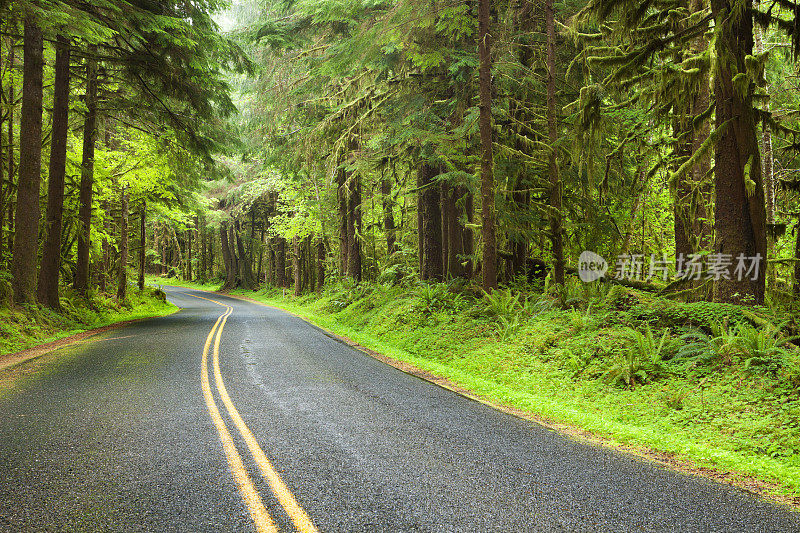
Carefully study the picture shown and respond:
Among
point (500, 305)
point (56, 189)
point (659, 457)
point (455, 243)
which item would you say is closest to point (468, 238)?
point (455, 243)

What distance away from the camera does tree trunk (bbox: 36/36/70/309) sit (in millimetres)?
14141

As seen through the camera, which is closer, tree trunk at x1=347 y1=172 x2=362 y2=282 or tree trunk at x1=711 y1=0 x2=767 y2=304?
tree trunk at x1=711 y1=0 x2=767 y2=304

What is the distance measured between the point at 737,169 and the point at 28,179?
17642 mm

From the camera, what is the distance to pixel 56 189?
14.8m

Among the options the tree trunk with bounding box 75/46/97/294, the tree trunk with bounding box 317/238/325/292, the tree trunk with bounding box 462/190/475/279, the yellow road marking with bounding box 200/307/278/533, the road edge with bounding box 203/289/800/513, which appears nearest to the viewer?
the yellow road marking with bounding box 200/307/278/533

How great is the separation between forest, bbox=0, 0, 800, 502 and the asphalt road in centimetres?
155

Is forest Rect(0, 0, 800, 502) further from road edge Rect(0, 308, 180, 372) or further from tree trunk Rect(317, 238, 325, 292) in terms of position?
tree trunk Rect(317, 238, 325, 292)

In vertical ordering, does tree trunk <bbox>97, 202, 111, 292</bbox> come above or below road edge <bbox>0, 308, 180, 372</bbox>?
above

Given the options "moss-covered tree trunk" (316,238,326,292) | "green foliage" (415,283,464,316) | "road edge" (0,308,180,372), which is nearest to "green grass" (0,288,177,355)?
"road edge" (0,308,180,372)

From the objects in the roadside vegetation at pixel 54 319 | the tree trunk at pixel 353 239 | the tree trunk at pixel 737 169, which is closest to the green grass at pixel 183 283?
the roadside vegetation at pixel 54 319

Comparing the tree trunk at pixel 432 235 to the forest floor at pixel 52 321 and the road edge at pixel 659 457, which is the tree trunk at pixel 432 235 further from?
the forest floor at pixel 52 321

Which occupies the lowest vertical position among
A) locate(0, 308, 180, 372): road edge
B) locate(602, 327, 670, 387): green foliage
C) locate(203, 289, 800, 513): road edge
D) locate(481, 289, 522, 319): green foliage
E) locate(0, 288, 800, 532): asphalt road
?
locate(203, 289, 800, 513): road edge

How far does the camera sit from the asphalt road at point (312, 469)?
10.9 ft

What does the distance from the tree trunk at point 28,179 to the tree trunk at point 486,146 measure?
12.7 m
